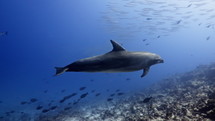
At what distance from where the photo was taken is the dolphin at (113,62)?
4.72m

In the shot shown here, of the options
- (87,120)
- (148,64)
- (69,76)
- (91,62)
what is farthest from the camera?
(69,76)

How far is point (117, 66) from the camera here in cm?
484

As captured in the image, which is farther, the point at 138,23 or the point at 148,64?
the point at 138,23

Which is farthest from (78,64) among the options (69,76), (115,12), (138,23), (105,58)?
(69,76)

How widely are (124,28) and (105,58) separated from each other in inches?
2218

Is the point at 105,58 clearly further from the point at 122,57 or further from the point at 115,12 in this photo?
the point at 115,12

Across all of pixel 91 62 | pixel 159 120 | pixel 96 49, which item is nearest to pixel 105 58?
pixel 91 62

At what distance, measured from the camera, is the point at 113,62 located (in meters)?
4.80

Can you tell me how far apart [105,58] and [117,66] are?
0.34 m

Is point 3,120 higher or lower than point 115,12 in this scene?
lower

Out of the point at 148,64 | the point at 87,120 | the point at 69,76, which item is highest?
the point at 69,76

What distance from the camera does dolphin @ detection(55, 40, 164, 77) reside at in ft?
15.5

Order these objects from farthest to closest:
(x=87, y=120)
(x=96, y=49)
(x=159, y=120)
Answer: (x=96, y=49)
(x=87, y=120)
(x=159, y=120)

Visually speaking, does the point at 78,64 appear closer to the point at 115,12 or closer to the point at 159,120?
the point at 159,120
